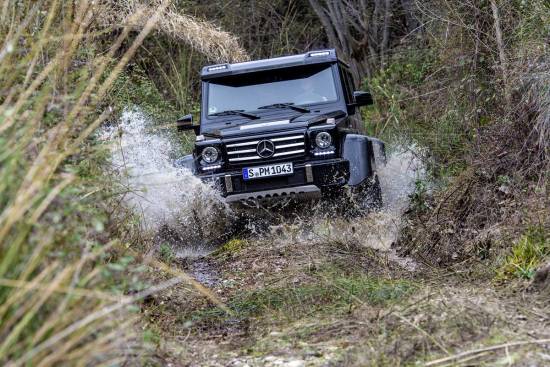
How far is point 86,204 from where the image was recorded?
4406 millimetres

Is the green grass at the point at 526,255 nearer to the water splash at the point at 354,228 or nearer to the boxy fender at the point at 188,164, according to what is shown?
the water splash at the point at 354,228

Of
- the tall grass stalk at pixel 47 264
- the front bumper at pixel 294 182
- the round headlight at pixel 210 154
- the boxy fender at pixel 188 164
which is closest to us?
the tall grass stalk at pixel 47 264

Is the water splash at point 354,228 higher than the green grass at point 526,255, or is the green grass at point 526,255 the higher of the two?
the green grass at point 526,255

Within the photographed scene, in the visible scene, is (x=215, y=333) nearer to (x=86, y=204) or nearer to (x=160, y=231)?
(x=86, y=204)

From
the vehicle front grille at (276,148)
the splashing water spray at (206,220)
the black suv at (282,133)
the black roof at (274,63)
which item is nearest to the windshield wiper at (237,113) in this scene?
the black suv at (282,133)

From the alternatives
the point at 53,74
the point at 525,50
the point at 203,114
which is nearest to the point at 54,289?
the point at 53,74

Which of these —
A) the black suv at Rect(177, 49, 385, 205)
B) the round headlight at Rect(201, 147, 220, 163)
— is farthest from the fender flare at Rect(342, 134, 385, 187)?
the round headlight at Rect(201, 147, 220, 163)

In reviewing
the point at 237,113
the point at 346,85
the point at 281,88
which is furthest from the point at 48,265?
the point at 346,85

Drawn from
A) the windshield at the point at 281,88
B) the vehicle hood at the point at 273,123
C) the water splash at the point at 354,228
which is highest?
the windshield at the point at 281,88

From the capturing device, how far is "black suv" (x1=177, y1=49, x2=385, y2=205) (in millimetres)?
8734

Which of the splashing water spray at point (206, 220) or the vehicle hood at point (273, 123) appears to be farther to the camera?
the vehicle hood at point (273, 123)

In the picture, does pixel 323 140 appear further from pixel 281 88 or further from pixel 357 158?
pixel 281 88

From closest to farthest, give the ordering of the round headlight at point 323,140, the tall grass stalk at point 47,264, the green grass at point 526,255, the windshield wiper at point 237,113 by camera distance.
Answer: the tall grass stalk at point 47,264
the green grass at point 526,255
the round headlight at point 323,140
the windshield wiper at point 237,113

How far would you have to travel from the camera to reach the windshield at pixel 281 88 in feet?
31.3
